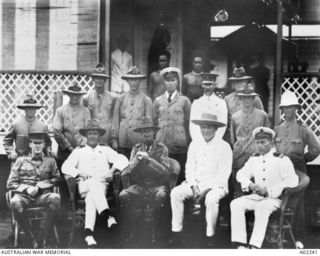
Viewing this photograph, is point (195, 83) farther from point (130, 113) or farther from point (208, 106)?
point (130, 113)

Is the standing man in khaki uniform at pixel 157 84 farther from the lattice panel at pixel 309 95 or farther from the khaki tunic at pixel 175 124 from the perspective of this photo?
the lattice panel at pixel 309 95

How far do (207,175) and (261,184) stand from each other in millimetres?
544

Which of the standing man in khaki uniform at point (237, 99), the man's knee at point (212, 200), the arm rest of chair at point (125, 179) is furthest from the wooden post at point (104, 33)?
the man's knee at point (212, 200)

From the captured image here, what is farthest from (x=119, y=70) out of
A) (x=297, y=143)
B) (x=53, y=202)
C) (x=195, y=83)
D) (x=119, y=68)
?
(x=297, y=143)

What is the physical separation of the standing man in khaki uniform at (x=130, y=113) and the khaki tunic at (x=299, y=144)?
1505 mm

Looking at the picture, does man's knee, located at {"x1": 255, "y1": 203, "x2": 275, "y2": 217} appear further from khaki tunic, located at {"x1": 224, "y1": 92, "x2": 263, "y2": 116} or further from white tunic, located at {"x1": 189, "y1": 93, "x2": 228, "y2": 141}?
khaki tunic, located at {"x1": 224, "y1": 92, "x2": 263, "y2": 116}

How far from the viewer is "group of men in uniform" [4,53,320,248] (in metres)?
6.47

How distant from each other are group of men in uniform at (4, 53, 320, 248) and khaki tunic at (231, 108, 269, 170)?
0.01 metres

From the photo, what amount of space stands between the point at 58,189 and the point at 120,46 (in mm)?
2649

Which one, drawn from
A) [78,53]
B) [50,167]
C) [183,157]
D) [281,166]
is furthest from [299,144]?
[78,53]

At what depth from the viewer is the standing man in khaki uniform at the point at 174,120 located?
23.4 ft

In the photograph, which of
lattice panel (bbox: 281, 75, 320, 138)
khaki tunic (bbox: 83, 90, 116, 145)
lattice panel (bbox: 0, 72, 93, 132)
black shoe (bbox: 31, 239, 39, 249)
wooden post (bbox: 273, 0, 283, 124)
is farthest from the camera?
lattice panel (bbox: 0, 72, 93, 132)

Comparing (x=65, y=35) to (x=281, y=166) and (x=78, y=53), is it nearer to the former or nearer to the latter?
(x=78, y=53)

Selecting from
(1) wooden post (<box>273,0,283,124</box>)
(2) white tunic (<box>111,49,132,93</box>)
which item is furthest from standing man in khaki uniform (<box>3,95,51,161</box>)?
(1) wooden post (<box>273,0,283,124</box>)
